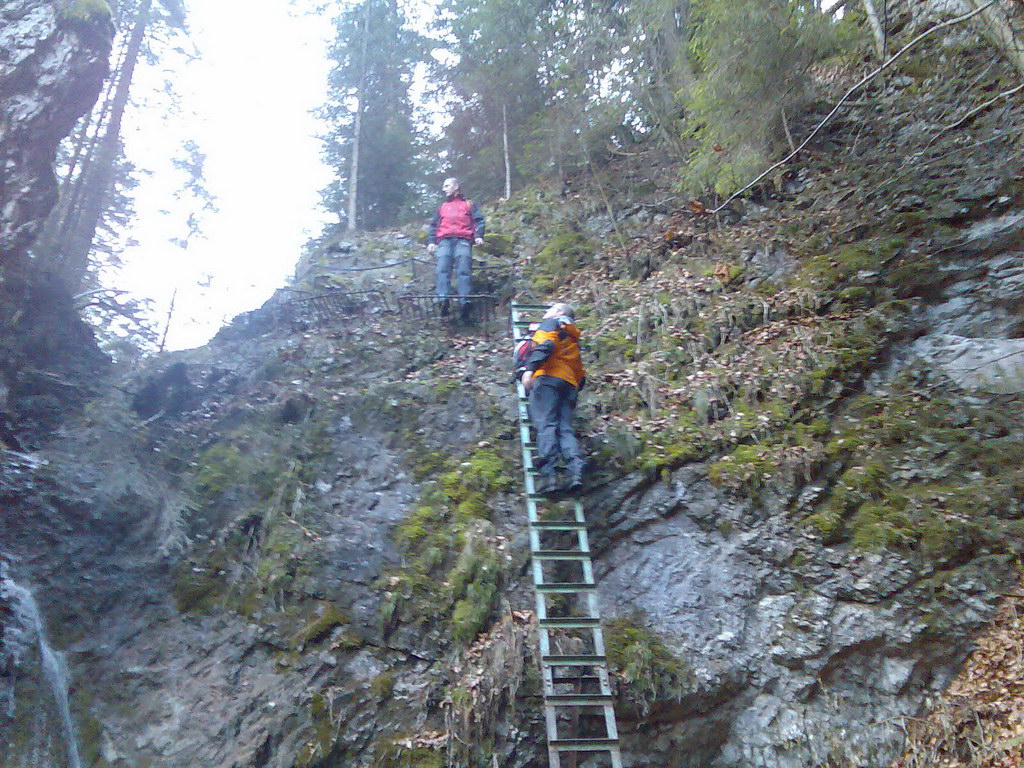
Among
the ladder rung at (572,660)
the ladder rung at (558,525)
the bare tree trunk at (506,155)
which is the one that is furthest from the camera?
the bare tree trunk at (506,155)

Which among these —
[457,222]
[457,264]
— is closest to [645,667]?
[457,264]

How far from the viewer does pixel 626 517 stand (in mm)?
6652

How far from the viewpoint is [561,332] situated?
7.06m

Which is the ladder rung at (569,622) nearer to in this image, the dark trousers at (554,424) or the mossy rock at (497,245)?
the dark trousers at (554,424)

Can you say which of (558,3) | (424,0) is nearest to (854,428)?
(558,3)

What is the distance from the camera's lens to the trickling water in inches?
209

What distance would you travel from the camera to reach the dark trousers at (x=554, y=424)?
654 centimetres

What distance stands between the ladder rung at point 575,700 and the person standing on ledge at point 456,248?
21.0 ft

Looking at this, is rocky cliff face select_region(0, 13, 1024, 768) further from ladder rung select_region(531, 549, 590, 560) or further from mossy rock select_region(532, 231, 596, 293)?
mossy rock select_region(532, 231, 596, 293)

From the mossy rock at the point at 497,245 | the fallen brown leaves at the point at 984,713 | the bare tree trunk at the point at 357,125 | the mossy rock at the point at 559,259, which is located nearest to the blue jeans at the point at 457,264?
the mossy rock at the point at 559,259

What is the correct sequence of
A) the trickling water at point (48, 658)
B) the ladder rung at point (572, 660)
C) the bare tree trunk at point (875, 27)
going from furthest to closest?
the bare tree trunk at point (875, 27) → the trickling water at point (48, 658) → the ladder rung at point (572, 660)

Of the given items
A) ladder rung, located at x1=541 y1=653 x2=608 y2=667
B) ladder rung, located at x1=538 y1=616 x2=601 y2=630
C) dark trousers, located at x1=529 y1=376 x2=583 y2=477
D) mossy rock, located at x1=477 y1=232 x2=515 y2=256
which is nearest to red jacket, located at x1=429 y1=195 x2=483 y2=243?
mossy rock, located at x1=477 y1=232 x2=515 y2=256

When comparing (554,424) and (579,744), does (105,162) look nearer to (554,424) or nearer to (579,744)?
(554,424)

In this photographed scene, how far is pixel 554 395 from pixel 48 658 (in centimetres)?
468
